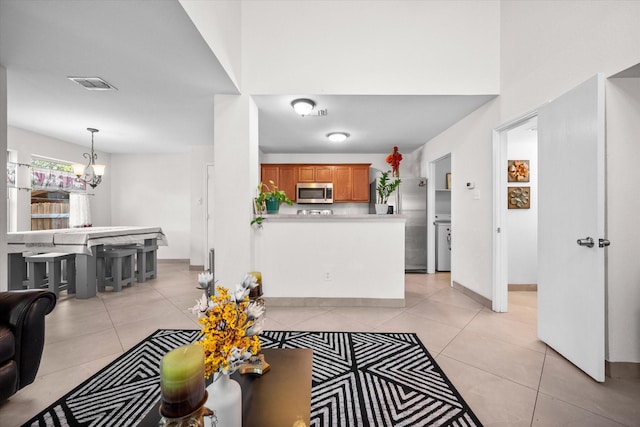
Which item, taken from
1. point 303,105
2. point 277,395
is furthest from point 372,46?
point 277,395

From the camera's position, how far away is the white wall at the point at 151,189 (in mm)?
6207

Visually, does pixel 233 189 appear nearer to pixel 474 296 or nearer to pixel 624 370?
pixel 474 296

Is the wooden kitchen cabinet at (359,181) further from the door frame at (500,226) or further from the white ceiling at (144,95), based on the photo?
the door frame at (500,226)

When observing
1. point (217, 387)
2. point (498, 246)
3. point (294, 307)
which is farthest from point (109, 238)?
point (498, 246)

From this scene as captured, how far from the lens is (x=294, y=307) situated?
3.22m

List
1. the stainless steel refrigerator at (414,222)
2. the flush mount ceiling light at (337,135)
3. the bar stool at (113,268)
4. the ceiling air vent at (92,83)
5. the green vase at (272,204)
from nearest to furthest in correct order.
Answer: the ceiling air vent at (92,83) → the green vase at (272,204) → the bar stool at (113,268) → the flush mount ceiling light at (337,135) → the stainless steel refrigerator at (414,222)

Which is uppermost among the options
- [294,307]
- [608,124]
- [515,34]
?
[515,34]

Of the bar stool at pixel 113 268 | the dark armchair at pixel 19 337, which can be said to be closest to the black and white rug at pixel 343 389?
the dark armchair at pixel 19 337

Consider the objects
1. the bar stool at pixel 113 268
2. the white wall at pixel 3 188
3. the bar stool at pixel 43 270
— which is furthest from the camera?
the bar stool at pixel 113 268

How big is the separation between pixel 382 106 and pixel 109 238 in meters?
4.05

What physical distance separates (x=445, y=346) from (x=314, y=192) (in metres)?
3.88

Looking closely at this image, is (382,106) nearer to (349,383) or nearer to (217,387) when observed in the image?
(349,383)

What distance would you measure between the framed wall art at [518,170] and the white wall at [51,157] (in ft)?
21.8

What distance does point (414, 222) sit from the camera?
5.09m
